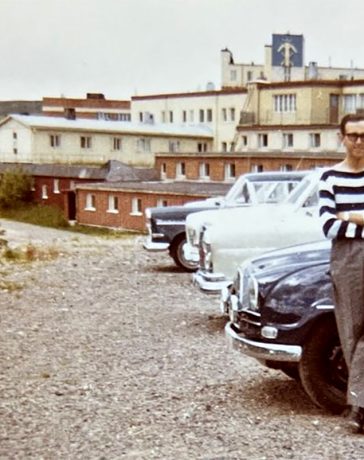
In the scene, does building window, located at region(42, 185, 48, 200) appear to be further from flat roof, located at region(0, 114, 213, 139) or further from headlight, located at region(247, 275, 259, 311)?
headlight, located at region(247, 275, 259, 311)

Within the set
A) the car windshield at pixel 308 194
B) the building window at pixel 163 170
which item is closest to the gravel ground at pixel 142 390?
the car windshield at pixel 308 194

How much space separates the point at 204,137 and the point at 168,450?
227ft

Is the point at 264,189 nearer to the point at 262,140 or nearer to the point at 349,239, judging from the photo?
the point at 349,239

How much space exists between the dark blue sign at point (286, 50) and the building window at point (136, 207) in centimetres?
3292

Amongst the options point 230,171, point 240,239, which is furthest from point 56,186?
point 240,239

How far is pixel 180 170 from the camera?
58.4 m

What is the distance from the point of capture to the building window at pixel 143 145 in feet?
244

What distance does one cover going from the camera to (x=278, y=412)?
7215 mm

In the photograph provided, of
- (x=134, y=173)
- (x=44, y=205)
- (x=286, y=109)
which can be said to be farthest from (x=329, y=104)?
(x=44, y=205)

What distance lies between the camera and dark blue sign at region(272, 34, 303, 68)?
3049 inches

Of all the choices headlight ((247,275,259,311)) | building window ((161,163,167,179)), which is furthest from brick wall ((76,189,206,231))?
headlight ((247,275,259,311))

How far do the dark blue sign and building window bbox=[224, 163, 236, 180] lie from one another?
82.4 feet

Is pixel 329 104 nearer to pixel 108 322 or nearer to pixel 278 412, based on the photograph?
pixel 108 322

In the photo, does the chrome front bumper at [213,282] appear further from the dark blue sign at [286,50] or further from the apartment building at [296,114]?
the dark blue sign at [286,50]
